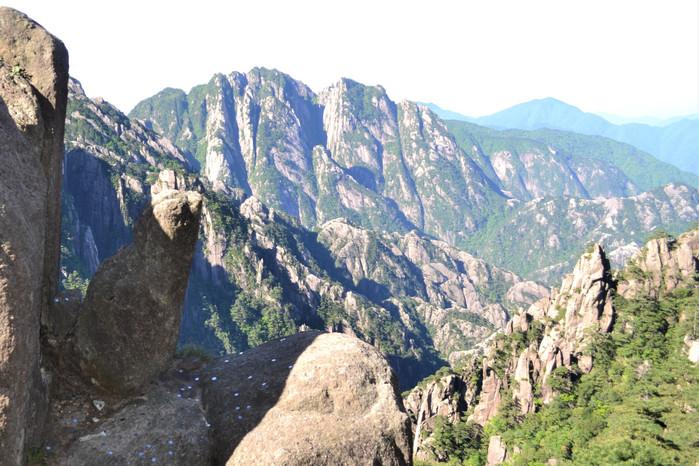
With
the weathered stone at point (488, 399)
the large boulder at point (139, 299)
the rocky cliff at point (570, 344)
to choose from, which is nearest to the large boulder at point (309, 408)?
the large boulder at point (139, 299)

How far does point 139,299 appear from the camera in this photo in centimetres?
1511

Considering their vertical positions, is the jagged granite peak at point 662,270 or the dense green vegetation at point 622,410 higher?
the jagged granite peak at point 662,270

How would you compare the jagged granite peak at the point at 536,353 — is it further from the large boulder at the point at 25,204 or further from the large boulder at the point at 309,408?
the large boulder at the point at 25,204

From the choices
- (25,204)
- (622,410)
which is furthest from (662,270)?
(25,204)

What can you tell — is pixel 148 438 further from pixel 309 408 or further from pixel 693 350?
pixel 693 350

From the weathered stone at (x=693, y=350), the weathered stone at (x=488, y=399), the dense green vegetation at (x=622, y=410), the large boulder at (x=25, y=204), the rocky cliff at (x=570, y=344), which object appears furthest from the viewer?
the weathered stone at (x=488, y=399)

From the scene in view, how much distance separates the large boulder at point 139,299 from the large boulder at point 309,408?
9.86 feet

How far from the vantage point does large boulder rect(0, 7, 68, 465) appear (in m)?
10.5

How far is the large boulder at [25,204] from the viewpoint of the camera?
10492 mm

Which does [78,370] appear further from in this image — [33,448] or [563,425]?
[563,425]

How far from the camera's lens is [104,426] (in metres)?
13.8

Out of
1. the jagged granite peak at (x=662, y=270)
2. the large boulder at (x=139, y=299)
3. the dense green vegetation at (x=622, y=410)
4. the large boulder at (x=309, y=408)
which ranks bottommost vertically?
the dense green vegetation at (x=622, y=410)

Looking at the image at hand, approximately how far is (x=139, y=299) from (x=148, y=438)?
4361 millimetres

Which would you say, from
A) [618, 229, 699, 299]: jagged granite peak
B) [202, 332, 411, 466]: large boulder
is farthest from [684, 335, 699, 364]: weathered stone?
[202, 332, 411, 466]: large boulder
